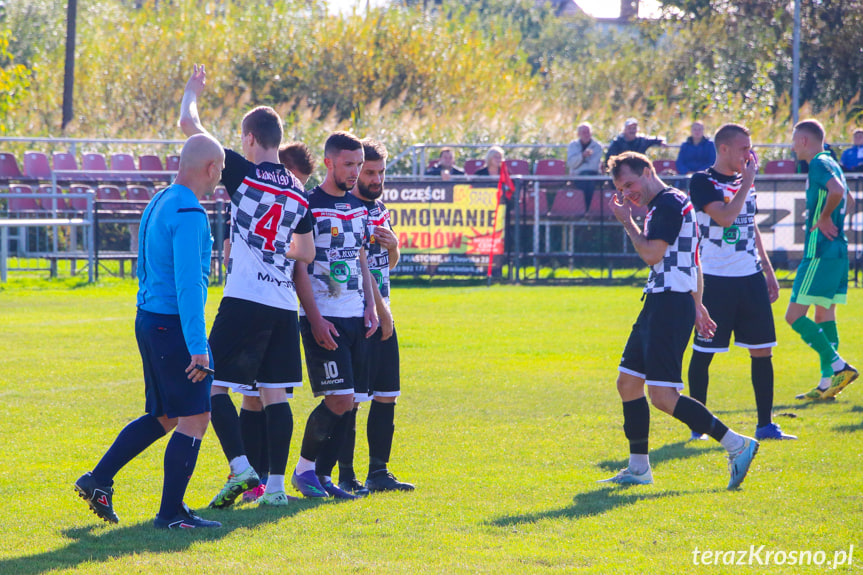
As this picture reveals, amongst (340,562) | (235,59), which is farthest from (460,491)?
(235,59)

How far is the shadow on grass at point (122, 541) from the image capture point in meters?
4.24

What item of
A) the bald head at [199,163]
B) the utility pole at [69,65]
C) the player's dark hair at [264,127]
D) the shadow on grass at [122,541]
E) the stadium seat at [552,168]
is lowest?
the shadow on grass at [122,541]

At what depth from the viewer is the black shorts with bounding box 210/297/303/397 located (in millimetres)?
5148

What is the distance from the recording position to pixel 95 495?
4.72 meters

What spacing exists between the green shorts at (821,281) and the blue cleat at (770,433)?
82.2 inches

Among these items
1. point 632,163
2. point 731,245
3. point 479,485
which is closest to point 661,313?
point 632,163

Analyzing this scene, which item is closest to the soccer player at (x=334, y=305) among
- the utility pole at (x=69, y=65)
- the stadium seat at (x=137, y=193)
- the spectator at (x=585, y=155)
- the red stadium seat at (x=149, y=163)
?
the spectator at (x=585, y=155)

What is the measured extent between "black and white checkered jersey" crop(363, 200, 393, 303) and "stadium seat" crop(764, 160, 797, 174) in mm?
18088

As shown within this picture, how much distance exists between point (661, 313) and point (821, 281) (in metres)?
3.57

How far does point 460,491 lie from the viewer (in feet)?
18.3

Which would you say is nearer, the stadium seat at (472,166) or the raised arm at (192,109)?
the raised arm at (192,109)

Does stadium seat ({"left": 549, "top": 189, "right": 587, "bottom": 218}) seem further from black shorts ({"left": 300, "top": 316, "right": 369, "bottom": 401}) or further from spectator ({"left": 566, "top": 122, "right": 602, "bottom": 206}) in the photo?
black shorts ({"left": 300, "top": 316, "right": 369, "bottom": 401})

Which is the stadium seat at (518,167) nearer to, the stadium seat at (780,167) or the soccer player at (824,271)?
the stadium seat at (780,167)

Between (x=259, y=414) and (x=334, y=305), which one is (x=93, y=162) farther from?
(x=334, y=305)
